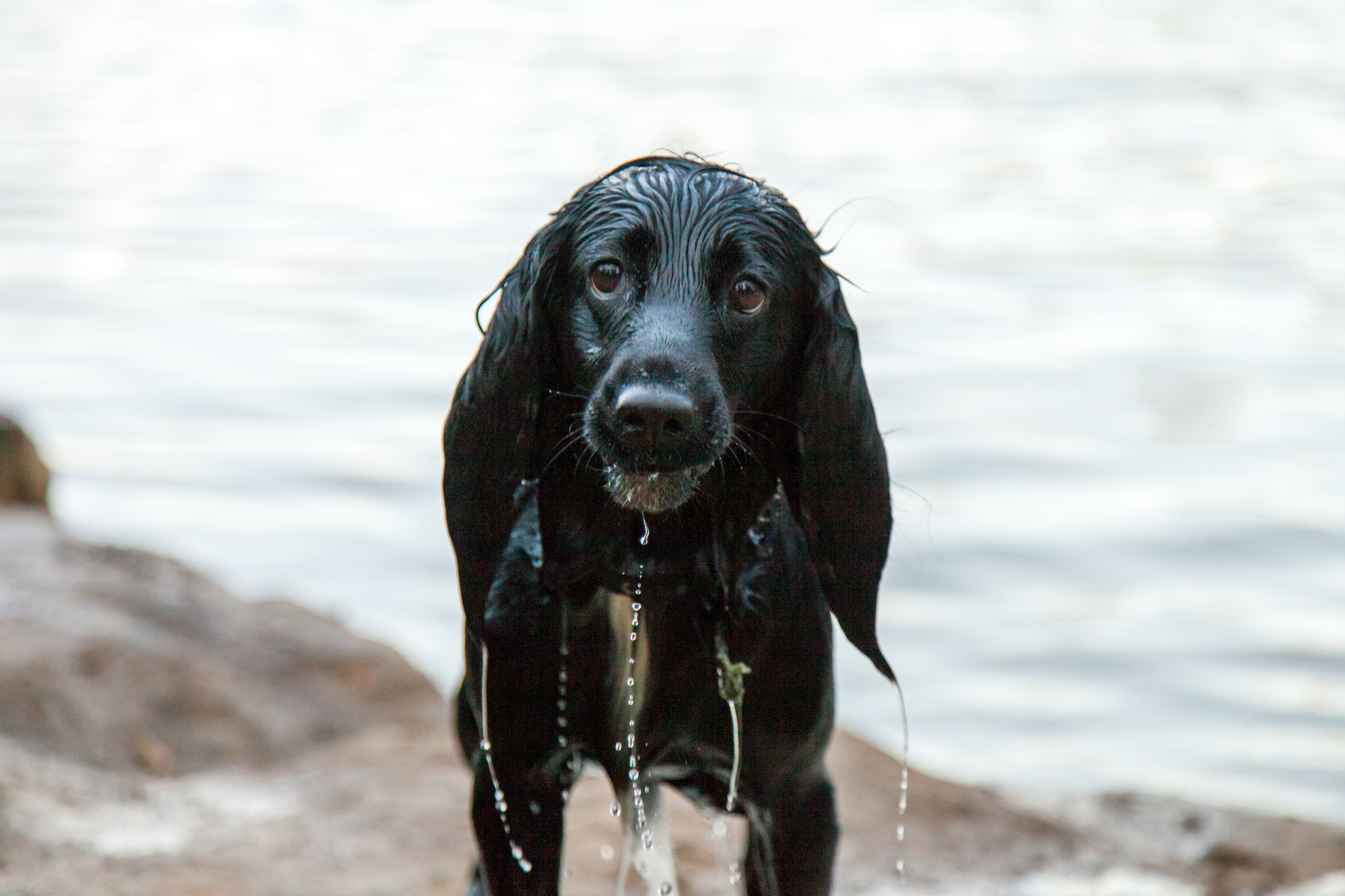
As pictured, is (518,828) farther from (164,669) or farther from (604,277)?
(164,669)

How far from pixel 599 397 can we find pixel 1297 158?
1219 centimetres

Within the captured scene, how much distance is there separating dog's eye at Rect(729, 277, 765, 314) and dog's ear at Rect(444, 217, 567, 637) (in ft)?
1.03

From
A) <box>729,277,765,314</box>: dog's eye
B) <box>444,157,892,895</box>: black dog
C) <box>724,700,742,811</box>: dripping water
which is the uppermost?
<box>729,277,765,314</box>: dog's eye

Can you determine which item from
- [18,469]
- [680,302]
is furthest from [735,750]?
[18,469]

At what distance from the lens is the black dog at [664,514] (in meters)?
2.65

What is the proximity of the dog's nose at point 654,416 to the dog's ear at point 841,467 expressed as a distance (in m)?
0.34

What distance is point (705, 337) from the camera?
2600 mm

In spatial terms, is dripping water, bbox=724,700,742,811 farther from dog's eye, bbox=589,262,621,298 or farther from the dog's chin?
dog's eye, bbox=589,262,621,298

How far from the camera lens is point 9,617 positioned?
17.4ft

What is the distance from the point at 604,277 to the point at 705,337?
0.22 metres

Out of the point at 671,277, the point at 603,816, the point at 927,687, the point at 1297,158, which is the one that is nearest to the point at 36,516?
the point at 603,816

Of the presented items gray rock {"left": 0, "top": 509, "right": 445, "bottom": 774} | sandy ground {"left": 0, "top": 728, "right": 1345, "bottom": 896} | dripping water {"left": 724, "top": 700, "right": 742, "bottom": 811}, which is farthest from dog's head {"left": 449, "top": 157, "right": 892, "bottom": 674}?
gray rock {"left": 0, "top": 509, "right": 445, "bottom": 774}

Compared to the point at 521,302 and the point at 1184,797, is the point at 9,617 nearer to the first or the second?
the point at 521,302

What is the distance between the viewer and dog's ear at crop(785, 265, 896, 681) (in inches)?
107
